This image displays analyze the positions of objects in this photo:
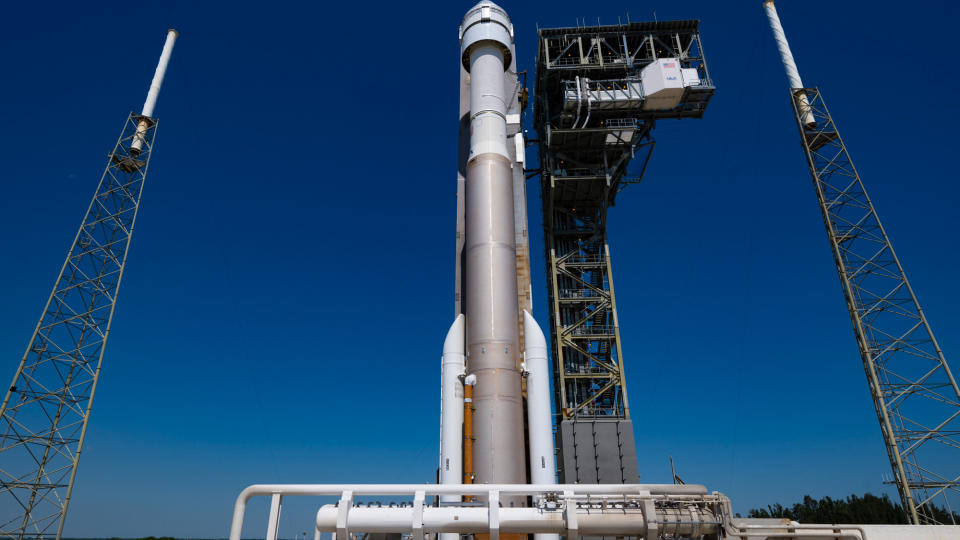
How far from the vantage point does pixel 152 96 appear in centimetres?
3719

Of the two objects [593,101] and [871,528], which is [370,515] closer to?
[871,528]

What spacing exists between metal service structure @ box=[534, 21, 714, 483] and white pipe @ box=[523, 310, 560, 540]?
12.7m

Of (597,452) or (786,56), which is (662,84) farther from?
(597,452)

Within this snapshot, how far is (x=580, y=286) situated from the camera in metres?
37.2

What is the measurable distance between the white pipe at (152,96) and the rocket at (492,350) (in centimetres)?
2529

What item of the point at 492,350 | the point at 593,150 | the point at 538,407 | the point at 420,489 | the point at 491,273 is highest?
the point at 593,150

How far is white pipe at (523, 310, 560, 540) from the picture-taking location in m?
18.0

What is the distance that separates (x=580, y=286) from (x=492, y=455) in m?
21.9

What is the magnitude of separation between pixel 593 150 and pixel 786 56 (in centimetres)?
1643

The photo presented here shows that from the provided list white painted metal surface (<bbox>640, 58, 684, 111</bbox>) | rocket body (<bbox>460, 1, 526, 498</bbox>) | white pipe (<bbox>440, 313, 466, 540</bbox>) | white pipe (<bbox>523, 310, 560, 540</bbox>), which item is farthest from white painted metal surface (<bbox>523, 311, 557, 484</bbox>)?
white painted metal surface (<bbox>640, 58, 684, 111</bbox>)

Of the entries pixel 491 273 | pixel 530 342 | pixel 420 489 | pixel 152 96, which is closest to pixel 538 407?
pixel 530 342

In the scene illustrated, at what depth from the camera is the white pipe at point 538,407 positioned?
18.0 metres

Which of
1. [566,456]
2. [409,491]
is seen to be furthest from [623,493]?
[566,456]

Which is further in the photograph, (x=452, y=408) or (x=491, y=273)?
(x=491, y=273)
